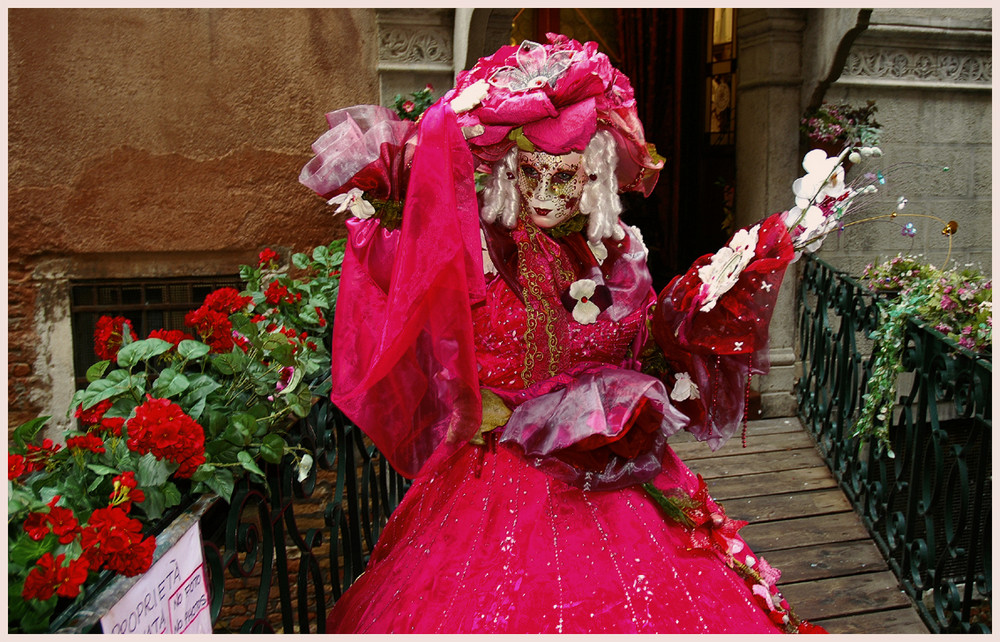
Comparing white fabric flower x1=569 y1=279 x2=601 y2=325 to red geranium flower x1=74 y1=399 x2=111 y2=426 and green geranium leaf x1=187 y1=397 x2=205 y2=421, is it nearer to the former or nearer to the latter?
green geranium leaf x1=187 y1=397 x2=205 y2=421

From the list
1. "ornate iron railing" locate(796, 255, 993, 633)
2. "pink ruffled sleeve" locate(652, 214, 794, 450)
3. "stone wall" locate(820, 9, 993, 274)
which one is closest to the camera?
"pink ruffled sleeve" locate(652, 214, 794, 450)

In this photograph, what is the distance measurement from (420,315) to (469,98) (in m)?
0.56

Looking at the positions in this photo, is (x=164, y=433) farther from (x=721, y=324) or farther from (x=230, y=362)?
(x=721, y=324)

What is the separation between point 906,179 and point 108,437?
15.7ft

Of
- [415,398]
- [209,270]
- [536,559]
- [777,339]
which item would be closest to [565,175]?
[415,398]

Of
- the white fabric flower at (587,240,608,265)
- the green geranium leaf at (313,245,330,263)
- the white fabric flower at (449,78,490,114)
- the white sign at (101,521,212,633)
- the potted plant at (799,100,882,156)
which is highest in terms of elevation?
the potted plant at (799,100,882,156)

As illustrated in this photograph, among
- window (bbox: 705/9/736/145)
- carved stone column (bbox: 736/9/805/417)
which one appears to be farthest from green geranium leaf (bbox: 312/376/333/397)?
window (bbox: 705/9/736/145)

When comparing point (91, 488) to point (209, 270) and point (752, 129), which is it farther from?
point (752, 129)

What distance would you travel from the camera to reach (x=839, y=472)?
3760 mm

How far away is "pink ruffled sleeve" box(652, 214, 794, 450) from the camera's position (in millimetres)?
1750

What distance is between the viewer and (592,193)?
205cm

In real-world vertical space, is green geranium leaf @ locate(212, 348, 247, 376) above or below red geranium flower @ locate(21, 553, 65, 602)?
above

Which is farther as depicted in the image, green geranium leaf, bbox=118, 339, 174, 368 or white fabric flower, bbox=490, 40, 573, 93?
white fabric flower, bbox=490, 40, 573, 93

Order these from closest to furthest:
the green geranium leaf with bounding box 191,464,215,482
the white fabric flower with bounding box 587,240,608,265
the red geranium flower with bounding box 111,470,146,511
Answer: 1. the red geranium flower with bounding box 111,470,146,511
2. the green geranium leaf with bounding box 191,464,215,482
3. the white fabric flower with bounding box 587,240,608,265
